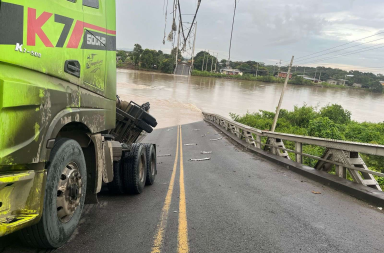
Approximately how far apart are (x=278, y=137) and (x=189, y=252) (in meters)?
8.19

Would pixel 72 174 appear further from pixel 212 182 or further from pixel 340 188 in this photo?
pixel 340 188

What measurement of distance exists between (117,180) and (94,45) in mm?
2528

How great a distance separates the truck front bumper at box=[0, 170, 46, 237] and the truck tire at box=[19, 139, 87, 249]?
6.1 inches

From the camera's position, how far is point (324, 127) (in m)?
21.2

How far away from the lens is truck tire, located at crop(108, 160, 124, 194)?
17.5 ft

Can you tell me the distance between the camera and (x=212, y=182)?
724 cm

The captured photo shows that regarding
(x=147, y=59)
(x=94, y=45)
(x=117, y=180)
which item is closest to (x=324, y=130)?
(x=117, y=180)

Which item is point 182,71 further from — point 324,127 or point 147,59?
point 324,127

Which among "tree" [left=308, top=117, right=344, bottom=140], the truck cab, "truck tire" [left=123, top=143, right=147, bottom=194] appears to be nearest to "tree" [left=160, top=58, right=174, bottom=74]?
"tree" [left=308, top=117, right=344, bottom=140]

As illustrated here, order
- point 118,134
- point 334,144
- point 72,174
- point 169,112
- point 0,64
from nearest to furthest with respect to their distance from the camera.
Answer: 1. point 0,64
2. point 72,174
3. point 118,134
4. point 334,144
5. point 169,112

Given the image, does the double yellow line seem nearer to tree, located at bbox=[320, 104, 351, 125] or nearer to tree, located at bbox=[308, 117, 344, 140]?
tree, located at bbox=[308, 117, 344, 140]

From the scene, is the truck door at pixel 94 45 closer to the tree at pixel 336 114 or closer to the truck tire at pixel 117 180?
the truck tire at pixel 117 180

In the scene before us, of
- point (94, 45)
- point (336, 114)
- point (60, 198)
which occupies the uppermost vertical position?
point (94, 45)

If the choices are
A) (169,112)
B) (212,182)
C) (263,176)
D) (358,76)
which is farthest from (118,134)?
(358,76)
